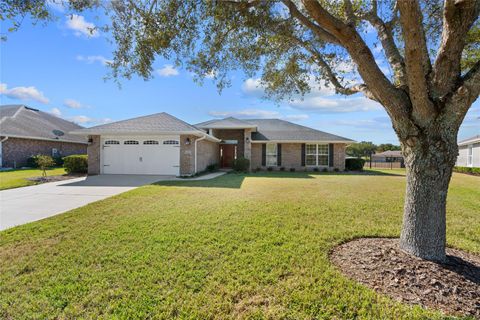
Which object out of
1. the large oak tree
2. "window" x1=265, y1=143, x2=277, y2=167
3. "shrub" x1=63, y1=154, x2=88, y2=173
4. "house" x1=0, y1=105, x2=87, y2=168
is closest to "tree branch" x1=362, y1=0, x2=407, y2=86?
the large oak tree

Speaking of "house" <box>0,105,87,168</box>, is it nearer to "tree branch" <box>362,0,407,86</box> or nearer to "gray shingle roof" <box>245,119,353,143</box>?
"gray shingle roof" <box>245,119,353,143</box>

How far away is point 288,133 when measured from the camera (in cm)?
1952

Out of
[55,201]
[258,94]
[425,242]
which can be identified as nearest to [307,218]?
[425,242]

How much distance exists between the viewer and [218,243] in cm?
404

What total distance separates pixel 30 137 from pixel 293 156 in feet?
69.2

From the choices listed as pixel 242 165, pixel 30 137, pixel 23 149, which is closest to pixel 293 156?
pixel 242 165

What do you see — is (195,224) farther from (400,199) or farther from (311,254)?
(400,199)

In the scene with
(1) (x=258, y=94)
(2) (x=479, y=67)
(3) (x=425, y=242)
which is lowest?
(3) (x=425, y=242)

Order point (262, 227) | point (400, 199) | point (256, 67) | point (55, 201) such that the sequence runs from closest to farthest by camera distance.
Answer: point (262, 227), point (256, 67), point (55, 201), point (400, 199)

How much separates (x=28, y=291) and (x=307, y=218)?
5.07 m

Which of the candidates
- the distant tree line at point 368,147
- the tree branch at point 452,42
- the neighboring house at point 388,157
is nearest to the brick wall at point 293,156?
the tree branch at point 452,42

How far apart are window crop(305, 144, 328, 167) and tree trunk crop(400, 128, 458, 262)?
50.8ft

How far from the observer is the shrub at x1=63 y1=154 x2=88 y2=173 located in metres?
14.2

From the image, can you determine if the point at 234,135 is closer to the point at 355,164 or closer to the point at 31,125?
the point at 355,164
